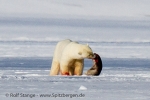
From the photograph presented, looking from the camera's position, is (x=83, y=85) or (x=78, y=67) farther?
(x=78, y=67)

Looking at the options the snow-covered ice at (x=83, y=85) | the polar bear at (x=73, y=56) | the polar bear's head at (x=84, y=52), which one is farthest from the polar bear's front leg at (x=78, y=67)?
the polar bear's head at (x=84, y=52)

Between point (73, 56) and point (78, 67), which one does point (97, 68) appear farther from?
point (73, 56)

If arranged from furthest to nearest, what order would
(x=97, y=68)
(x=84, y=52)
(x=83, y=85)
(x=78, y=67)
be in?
(x=97, y=68)
(x=78, y=67)
(x=84, y=52)
(x=83, y=85)

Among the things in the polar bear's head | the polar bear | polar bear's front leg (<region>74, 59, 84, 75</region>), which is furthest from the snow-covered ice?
the polar bear's head

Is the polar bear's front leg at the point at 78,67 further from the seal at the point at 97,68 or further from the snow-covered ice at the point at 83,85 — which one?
the seal at the point at 97,68

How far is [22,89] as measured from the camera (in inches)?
431

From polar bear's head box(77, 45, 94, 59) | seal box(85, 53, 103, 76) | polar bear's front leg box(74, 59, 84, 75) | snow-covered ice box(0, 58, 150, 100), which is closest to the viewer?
snow-covered ice box(0, 58, 150, 100)

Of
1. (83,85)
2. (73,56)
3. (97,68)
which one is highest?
(73,56)

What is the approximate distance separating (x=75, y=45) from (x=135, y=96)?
→ 3.20 metres

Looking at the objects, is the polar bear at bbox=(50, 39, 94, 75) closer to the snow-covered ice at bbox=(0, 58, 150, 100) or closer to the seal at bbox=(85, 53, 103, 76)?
Result: the snow-covered ice at bbox=(0, 58, 150, 100)

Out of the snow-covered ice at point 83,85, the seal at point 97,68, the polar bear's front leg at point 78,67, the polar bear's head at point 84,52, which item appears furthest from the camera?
the seal at point 97,68

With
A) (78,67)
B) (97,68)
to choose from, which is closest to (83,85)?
(78,67)

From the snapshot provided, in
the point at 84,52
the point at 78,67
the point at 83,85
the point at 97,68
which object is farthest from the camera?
the point at 97,68

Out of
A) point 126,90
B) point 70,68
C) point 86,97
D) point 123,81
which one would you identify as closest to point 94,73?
point 70,68
